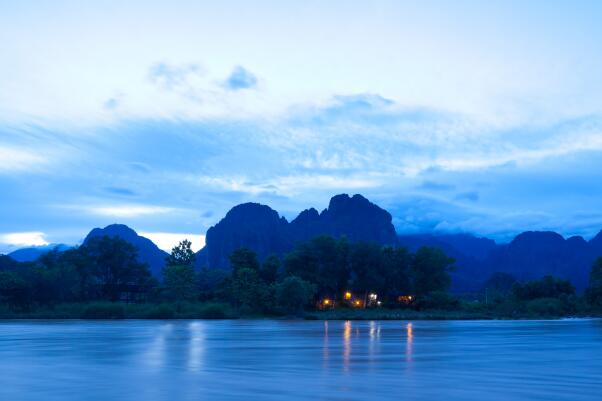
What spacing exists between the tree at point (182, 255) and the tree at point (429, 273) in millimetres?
26598

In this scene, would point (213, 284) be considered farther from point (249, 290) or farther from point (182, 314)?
point (182, 314)

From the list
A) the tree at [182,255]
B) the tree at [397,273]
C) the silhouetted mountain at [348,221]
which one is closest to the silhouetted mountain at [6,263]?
the tree at [182,255]

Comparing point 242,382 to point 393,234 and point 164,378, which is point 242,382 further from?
point 393,234

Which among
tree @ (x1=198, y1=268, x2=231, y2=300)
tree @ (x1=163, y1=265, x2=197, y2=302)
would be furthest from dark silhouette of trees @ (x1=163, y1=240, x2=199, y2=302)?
tree @ (x1=198, y1=268, x2=231, y2=300)

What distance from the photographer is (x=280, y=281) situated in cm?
7025

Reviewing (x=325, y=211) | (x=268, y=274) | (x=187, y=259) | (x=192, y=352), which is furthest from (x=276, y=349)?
(x=325, y=211)

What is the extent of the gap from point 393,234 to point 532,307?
336 feet

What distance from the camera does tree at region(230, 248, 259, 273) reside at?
71375mm

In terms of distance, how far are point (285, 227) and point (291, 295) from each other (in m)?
108

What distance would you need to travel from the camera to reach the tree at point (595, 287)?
73000 mm

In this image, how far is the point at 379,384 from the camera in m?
11.7

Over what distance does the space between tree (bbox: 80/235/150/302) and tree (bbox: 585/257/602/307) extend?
49930 millimetres

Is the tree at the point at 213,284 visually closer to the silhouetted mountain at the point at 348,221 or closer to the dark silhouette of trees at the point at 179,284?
the dark silhouette of trees at the point at 179,284

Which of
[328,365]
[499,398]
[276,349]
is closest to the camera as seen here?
[499,398]
